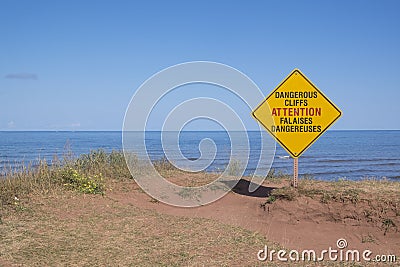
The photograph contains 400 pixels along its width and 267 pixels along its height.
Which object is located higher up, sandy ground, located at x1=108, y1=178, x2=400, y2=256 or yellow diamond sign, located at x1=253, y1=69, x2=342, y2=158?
yellow diamond sign, located at x1=253, y1=69, x2=342, y2=158

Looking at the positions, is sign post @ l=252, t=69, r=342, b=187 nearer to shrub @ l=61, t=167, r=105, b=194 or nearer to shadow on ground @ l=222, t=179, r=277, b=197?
shadow on ground @ l=222, t=179, r=277, b=197

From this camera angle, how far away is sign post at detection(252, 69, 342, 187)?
985 cm

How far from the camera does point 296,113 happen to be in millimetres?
9945

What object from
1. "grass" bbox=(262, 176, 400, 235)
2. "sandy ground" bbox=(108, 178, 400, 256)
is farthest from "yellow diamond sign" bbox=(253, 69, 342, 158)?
"sandy ground" bbox=(108, 178, 400, 256)

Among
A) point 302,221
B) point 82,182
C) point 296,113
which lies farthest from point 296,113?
point 82,182

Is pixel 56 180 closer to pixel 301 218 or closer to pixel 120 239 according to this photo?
pixel 120 239

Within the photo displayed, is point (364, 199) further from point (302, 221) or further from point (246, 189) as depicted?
point (246, 189)

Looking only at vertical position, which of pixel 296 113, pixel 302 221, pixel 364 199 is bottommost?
→ pixel 302 221

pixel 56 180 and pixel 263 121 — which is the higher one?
pixel 263 121

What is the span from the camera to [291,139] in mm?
9945

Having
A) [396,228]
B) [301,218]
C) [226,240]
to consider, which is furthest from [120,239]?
[396,228]

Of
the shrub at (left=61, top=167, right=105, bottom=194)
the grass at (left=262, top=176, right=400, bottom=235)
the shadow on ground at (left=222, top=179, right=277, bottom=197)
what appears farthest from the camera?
the shrub at (left=61, top=167, right=105, bottom=194)

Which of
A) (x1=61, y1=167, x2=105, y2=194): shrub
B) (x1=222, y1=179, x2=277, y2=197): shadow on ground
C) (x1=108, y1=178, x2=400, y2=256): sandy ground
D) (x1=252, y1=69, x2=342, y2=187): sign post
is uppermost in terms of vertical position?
(x1=252, y1=69, x2=342, y2=187): sign post

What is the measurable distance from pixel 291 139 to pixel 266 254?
3599 mm
